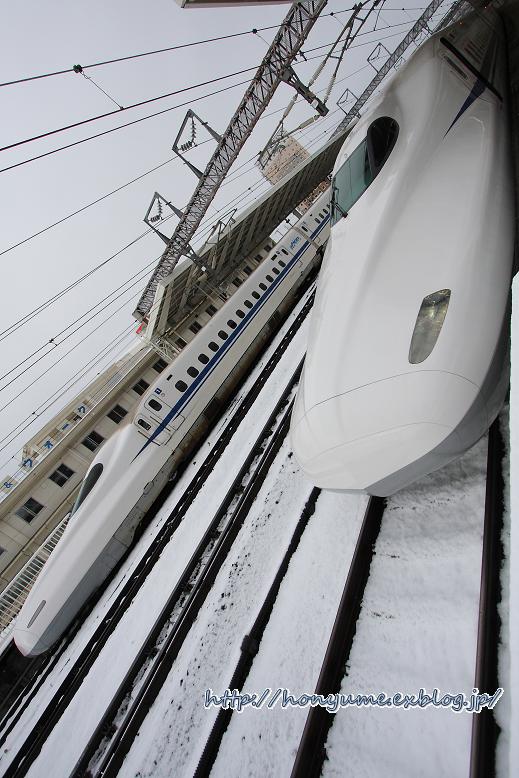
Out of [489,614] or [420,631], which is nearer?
[489,614]

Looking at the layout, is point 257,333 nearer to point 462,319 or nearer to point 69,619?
point 69,619

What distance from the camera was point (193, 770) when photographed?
3.23 m

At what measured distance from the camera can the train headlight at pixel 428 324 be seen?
215 cm

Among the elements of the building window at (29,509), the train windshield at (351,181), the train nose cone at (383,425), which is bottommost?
the train nose cone at (383,425)

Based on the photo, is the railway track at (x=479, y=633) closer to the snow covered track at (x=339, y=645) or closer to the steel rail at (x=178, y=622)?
the snow covered track at (x=339, y=645)

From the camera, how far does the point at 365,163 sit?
12.5ft

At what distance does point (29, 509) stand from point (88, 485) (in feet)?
21.1

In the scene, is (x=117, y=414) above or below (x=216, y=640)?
above

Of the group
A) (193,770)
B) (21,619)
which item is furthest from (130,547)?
(193,770)

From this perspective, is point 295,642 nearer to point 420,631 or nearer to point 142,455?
point 420,631

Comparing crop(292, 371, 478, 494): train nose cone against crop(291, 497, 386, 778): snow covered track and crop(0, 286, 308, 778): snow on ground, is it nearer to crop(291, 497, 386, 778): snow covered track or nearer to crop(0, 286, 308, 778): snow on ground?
crop(291, 497, 386, 778): snow covered track

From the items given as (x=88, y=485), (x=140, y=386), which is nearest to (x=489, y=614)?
(x=88, y=485)

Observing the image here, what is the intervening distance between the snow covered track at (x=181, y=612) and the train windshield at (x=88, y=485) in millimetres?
3951

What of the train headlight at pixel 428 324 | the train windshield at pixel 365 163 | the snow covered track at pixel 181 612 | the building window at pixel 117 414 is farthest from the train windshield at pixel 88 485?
the train headlight at pixel 428 324
